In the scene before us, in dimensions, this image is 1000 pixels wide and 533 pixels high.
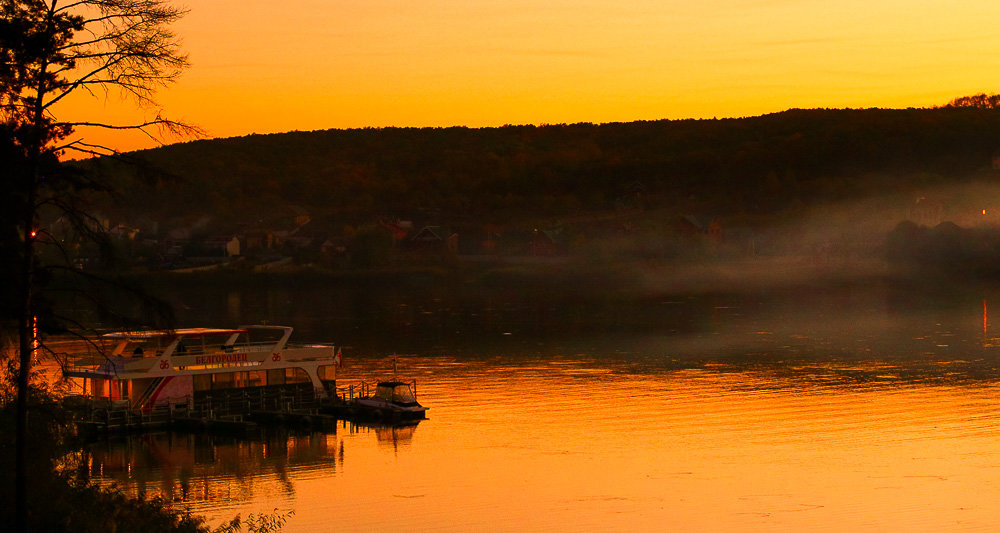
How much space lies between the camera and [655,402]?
55812mm

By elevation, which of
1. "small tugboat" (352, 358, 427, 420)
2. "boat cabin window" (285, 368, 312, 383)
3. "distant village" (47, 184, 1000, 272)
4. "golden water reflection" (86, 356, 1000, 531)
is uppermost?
"distant village" (47, 184, 1000, 272)

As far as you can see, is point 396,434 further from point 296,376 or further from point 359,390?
point 359,390

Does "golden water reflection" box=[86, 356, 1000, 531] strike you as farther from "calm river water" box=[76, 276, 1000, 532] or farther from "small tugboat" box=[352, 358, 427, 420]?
"small tugboat" box=[352, 358, 427, 420]

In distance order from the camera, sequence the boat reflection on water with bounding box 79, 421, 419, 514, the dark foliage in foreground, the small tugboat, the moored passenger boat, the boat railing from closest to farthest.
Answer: the dark foliage in foreground < the boat reflection on water with bounding box 79, 421, 419, 514 < the moored passenger boat < the small tugboat < the boat railing

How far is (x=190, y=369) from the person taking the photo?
47.7 metres

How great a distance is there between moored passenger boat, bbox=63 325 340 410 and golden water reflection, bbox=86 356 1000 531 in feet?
10.8

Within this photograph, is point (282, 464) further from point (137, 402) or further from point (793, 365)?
point (793, 365)

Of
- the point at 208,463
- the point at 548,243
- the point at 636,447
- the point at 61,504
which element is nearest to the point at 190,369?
the point at 208,463

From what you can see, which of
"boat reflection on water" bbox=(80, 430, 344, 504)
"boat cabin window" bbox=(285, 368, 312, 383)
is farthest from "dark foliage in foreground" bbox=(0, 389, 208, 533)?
"boat cabin window" bbox=(285, 368, 312, 383)

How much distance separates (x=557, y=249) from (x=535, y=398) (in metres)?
127

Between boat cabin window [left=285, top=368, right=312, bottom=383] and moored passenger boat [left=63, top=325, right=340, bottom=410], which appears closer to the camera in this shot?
moored passenger boat [left=63, top=325, right=340, bottom=410]

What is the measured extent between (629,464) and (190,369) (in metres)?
18.1

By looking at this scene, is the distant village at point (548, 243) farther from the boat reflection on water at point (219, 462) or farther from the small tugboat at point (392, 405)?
the boat reflection on water at point (219, 462)

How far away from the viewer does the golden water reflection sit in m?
34.7
